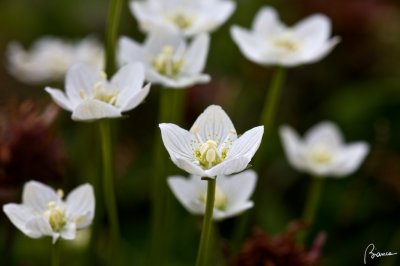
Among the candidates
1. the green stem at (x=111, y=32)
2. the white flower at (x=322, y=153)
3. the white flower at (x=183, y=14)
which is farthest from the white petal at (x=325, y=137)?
the green stem at (x=111, y=32)

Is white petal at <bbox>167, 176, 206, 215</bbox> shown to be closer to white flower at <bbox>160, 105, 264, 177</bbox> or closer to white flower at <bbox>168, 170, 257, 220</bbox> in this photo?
white flower at <bbox>168, 170, 257, 220</bbox>

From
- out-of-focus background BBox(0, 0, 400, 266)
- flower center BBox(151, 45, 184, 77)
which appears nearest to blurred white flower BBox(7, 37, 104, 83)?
out-of-focus background BBox(0, 0, 400, 266)

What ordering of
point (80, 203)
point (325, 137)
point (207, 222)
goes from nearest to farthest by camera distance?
point (207, 222) → point (80, 203) → point (325, 137)

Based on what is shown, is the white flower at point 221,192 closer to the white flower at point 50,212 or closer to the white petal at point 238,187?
the white petal at point 238,187

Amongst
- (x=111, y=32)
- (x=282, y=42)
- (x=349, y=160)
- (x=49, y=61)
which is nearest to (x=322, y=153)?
(x=349, y=160)

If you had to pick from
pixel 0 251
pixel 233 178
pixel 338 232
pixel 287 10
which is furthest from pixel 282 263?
pixel 287 10

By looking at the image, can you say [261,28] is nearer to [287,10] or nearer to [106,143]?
[106,143]

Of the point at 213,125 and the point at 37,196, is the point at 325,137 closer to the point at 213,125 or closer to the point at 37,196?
the point at 213,125
